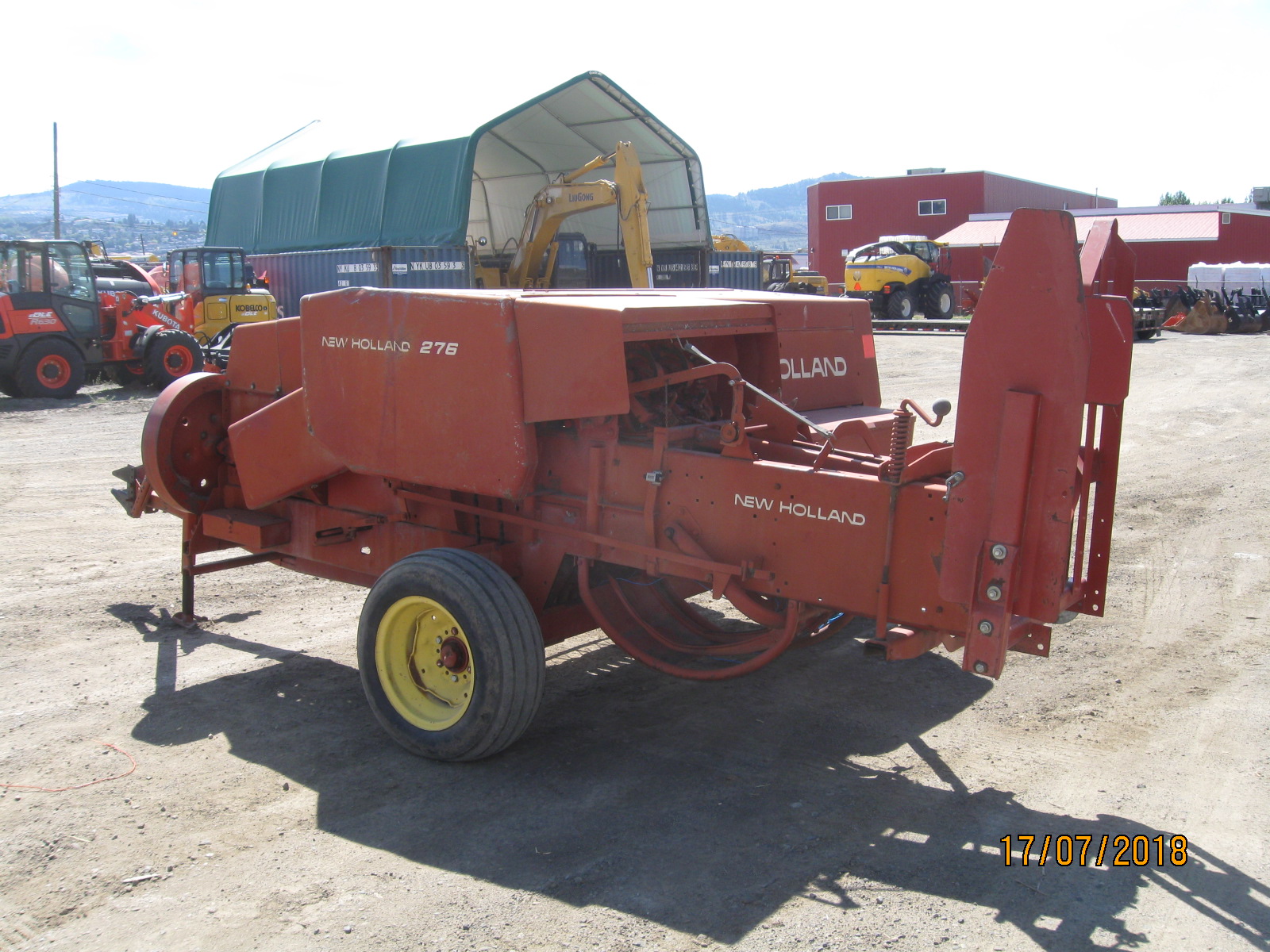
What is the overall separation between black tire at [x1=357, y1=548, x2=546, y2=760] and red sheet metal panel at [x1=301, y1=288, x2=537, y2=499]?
15.2 inches

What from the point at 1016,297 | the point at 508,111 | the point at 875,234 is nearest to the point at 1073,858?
the point at 1016,297

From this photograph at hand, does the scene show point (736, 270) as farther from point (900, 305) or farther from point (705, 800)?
point (705, 800)

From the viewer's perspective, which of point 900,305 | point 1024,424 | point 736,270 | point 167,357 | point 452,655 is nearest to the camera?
point 1024,424

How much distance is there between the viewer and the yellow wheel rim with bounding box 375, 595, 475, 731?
450 cm

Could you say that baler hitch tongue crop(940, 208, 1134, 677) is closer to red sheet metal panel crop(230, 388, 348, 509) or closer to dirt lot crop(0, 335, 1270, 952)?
dirt lot crop(0, 335, 1270, 952)

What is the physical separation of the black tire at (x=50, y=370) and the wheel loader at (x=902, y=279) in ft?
74.3

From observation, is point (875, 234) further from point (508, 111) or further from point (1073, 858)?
point (1073, 858)

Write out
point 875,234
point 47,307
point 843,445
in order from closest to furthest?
point 843,445
point 47,307
point 875,234

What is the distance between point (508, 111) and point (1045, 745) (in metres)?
20.3

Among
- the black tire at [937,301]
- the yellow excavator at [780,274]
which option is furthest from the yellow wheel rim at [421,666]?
the black tire at [937,301]

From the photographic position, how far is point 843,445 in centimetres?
498

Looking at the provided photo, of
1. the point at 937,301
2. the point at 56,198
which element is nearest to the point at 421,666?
the point at 937,301

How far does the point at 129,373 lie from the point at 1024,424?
17.8 meters

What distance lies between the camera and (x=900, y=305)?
33.2 meters
